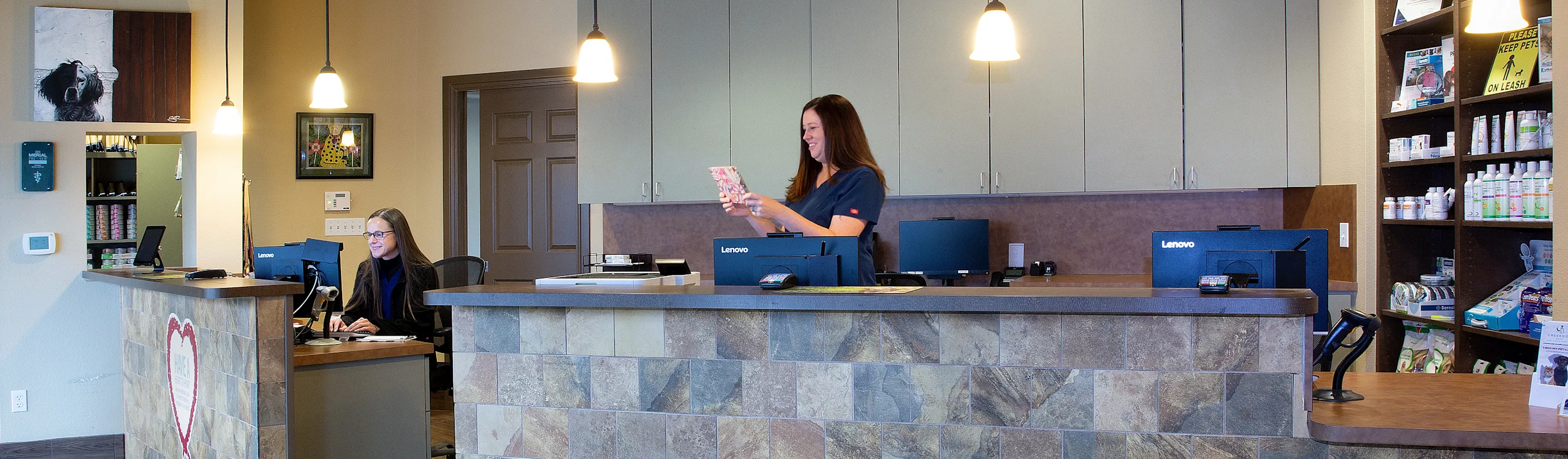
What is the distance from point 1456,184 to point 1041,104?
1676 mm

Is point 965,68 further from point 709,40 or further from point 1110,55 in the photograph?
point 709,40

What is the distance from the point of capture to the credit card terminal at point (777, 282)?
7.81 ft

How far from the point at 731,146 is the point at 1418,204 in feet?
9.87

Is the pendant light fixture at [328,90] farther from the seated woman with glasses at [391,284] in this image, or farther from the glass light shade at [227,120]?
the seated woman with glasses at [391,284]

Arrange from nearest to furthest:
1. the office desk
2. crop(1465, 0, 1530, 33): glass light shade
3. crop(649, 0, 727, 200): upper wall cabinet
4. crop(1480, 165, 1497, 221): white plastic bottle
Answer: crop(1465, 0, 1530, 33): glass light shade
the office desk
crop(1480, 165, 1497, 221): white plastic bottle
crop(649, 0, 727, 200): upper wall cabinet

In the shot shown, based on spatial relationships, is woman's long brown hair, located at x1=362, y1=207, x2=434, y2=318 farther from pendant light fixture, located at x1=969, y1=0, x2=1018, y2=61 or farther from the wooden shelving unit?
the wooden shelving unit

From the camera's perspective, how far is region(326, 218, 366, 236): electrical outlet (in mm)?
5973

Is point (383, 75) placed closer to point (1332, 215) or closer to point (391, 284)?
point (391, 284)

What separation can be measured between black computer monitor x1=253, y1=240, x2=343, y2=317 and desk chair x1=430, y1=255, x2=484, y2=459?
0.44 m

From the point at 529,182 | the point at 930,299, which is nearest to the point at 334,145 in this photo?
the point at 529,182

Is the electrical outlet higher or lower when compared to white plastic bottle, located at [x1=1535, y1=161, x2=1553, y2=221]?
lower

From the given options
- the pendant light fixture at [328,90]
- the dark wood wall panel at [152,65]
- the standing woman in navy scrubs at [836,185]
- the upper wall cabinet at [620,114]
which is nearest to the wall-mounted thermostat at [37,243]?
the dark wood wall panel at [152,65]

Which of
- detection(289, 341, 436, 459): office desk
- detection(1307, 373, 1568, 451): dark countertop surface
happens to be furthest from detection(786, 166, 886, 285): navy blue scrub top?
detection(289, 341, 436, 459): office desk

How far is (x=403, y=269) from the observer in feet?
13.7
